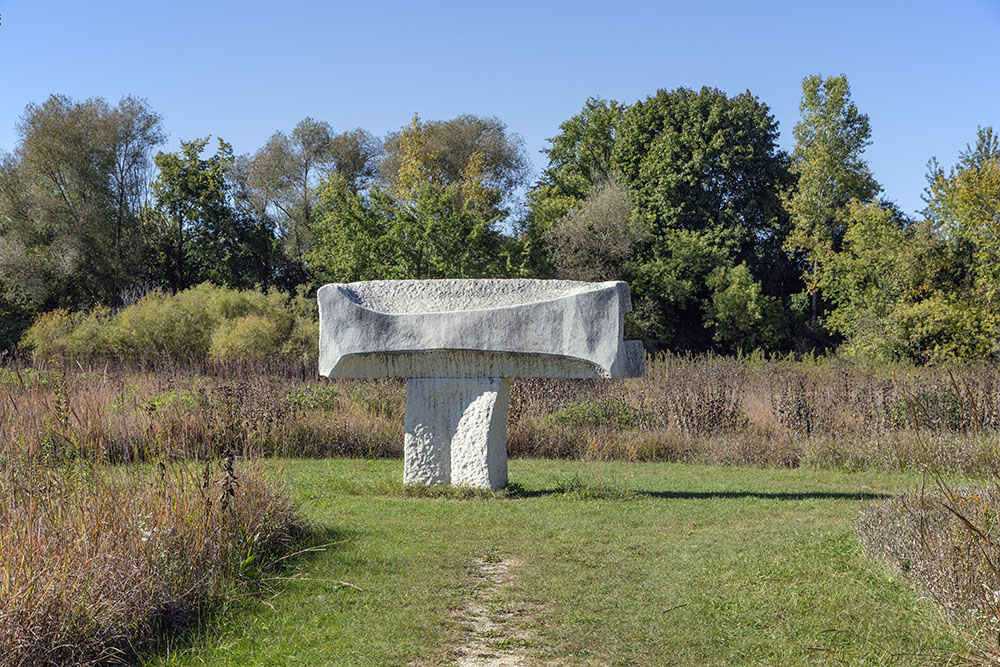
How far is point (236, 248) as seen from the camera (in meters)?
32.7

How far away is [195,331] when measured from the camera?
2089cm

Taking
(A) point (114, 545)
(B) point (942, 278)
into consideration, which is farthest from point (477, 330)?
(B) point (942, 278)

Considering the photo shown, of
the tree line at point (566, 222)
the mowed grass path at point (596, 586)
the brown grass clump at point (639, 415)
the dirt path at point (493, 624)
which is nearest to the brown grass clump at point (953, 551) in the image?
the mowed grass path at point (596, 586)

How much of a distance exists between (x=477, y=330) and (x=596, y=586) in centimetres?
331

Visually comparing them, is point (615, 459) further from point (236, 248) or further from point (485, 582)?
point (236, 248)

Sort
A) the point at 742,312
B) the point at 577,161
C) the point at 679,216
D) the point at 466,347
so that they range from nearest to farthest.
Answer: the point at 466,347, the point at 742,312, the point at 679,216, the point at 577,161

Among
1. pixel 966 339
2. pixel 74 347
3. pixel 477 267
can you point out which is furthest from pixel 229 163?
pixel 966 339

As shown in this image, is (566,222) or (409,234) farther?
(566,222)

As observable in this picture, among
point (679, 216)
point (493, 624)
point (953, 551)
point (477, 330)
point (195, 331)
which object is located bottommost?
point (493, 624)

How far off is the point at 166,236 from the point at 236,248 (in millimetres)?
2664

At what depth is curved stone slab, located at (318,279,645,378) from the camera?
26.8 ft

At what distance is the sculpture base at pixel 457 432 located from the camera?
8555 mm

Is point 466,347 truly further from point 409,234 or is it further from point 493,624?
point 409,234

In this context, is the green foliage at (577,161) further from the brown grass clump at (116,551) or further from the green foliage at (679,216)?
the brown grass clump at (116,551)
